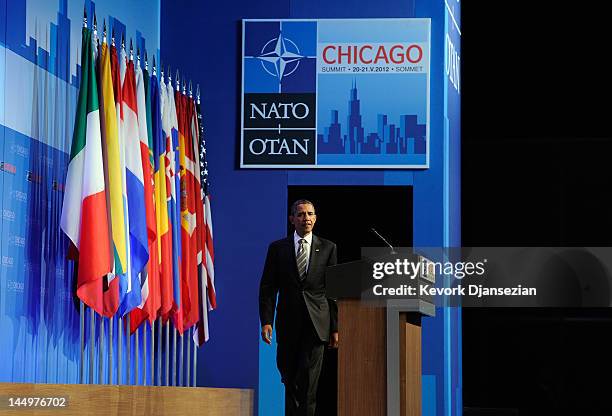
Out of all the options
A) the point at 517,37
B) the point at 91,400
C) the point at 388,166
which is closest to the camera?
the point at 91,400

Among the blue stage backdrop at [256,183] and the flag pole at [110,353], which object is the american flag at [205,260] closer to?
the blue stage backdrop at [256,183]

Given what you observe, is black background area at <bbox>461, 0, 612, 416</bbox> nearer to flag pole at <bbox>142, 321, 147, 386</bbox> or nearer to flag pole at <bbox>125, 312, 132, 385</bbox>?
flag pole at <bbox>142, 321, 147, 386</bbox>

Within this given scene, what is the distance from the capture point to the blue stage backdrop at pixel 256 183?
8.59 meters

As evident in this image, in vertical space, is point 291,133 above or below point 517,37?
below

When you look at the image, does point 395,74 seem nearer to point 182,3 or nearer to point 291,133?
point 291,133

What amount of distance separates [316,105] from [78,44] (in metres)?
2.23

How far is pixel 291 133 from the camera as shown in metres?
8.73

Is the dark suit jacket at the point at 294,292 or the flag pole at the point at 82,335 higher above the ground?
the dark suit jacket at the point at 294,292

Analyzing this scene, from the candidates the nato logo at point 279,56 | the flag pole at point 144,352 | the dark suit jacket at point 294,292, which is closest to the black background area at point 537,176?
the nato logo at point 279,56

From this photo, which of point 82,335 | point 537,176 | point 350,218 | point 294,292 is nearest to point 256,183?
point 350,218

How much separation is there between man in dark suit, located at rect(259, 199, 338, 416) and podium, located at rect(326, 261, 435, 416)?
1.47 metres

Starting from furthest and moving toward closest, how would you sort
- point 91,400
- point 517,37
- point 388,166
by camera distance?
point 517,37 < point 388,166 < point 91,400

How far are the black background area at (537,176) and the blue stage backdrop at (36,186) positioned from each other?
3529 mm

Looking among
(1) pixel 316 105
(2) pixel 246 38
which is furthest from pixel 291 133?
(2) pixel 246 38
